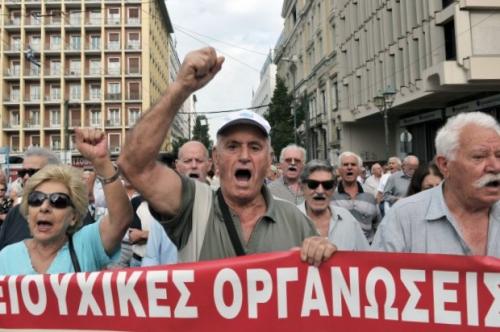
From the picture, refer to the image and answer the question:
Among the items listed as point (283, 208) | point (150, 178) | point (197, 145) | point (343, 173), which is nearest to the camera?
point (150, 178)

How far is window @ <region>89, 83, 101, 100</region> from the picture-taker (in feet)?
202

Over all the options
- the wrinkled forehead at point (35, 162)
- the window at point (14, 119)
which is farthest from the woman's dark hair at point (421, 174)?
the window at point (14, 119)

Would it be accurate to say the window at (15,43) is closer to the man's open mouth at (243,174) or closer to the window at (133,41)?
the window at (133,41)

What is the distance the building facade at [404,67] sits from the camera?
22.1 m

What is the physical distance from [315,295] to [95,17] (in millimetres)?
65945

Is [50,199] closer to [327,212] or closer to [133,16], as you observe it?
[327,212]

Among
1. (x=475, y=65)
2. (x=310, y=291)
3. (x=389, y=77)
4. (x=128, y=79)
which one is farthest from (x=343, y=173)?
(x=128, y=79)

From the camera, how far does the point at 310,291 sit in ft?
7.49

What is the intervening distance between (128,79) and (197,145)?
5952 cm

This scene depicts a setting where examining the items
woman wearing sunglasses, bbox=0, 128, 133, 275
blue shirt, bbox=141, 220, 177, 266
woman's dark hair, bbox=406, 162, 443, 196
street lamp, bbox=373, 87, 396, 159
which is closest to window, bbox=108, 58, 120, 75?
street lamp, bbox=373, 87, 396, 159

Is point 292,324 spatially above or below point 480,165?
below

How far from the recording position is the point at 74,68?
202ft

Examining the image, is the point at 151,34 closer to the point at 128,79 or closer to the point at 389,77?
the point at 128,79

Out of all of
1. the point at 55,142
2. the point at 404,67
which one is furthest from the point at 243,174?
the point at 55,142
